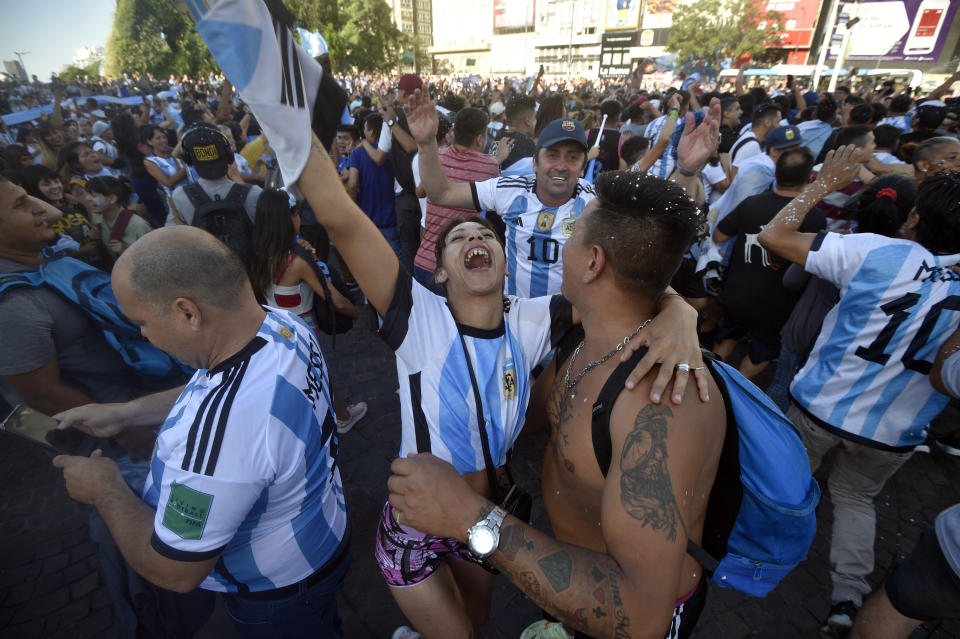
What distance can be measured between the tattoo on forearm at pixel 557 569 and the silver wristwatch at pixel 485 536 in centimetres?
15

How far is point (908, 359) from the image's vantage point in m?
2.65

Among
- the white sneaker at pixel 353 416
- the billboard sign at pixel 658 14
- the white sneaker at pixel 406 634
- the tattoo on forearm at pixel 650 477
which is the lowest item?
the white sneaker at pixel 353 416

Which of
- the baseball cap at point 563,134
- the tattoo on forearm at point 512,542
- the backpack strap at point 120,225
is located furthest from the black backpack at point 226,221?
the tattoo on forearm at point 512,542

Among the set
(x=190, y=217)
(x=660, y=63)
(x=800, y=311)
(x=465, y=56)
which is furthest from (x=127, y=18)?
(x=800, y=311)

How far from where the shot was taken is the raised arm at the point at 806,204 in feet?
9.07

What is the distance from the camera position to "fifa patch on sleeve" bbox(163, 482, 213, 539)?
150 cm

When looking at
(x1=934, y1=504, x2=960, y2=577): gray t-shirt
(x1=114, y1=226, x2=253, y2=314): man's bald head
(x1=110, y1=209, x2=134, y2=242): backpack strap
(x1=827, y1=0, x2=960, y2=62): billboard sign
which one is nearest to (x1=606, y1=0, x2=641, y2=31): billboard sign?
(x1=827, y1=0, x2=960, y2=62): billboard sign

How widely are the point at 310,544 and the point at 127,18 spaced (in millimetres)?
88944

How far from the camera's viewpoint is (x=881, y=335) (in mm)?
2656

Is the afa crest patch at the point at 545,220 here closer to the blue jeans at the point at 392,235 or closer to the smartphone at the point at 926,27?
the blue jeans at the point at 392,235

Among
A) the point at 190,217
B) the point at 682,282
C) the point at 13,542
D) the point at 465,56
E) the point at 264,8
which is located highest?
the point at 465,56

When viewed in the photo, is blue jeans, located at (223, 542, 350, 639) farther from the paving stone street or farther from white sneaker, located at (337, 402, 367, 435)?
white sneaker, located at (337, 402, 367, 435)

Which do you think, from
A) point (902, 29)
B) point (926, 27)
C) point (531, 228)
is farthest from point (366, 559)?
point (902, 29)

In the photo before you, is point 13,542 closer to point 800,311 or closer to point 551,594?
point 551,594
